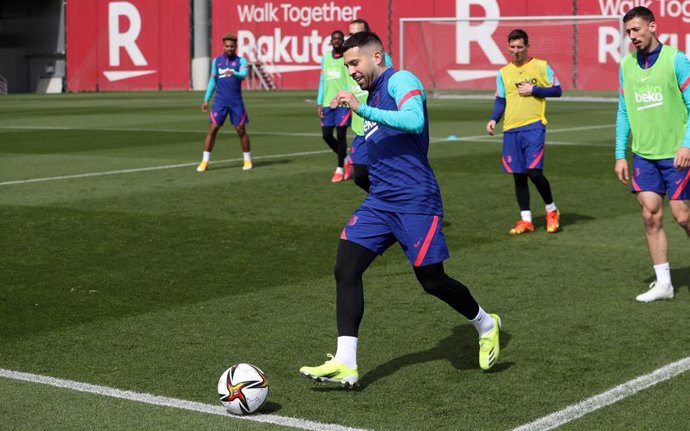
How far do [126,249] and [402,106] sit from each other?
5332mm

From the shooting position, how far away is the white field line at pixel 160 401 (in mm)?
5719

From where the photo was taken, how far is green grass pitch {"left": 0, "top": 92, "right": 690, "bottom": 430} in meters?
6.11

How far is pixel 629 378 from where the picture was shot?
6.55 meters

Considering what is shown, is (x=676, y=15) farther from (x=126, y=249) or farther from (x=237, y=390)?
(x=237, y=390)

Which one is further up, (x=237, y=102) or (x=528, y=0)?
(x=528, y=0)

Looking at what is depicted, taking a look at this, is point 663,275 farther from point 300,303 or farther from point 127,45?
point 127,45

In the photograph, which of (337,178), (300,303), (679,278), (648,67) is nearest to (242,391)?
(300,303)

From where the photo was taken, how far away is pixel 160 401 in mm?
6098

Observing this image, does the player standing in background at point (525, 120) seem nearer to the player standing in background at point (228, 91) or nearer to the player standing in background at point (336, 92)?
the player standing in background at point (336, 92)

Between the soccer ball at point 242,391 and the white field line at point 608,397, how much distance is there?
4.21 ft

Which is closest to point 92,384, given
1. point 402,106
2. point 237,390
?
point 237,390

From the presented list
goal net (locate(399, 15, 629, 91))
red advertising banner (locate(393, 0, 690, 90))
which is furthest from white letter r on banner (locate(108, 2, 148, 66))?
goal net (locate(399, 15, 629, 91))

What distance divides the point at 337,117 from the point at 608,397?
1185 cm

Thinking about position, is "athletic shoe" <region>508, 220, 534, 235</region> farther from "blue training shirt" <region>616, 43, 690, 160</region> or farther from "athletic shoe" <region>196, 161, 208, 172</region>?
"athletic shoe" <region>196, 161, 208, 172</region>
